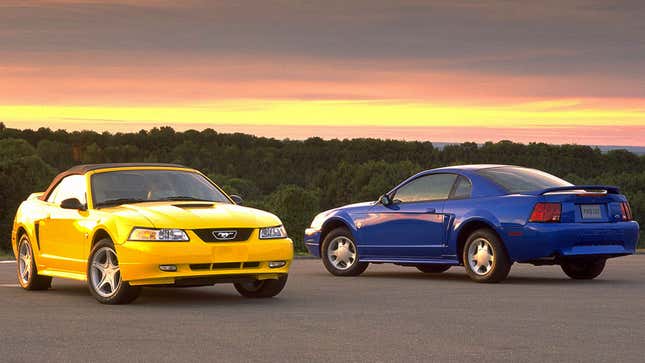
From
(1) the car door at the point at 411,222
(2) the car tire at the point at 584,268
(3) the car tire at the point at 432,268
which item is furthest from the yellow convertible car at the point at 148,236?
(2) the car tire at the point at 584,268

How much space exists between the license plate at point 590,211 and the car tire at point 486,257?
1190 mm

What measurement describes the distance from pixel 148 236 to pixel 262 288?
1.84m

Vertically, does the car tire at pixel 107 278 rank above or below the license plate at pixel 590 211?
below

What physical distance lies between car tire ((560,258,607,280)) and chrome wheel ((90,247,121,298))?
6936 mm

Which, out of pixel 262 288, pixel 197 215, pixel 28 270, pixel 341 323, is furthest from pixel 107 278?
pixel 341 323

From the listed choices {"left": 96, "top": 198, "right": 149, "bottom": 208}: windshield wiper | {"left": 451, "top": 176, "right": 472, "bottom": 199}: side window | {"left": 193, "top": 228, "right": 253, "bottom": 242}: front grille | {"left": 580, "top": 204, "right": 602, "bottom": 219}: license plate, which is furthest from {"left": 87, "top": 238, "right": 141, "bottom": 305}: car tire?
{"left": 580, "top": 204, "right": 602, "bottom": 219}: license plate

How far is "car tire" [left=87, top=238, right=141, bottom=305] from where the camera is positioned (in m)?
12.7

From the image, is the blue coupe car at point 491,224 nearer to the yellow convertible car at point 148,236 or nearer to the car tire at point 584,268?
→ the car tire at point 584,268

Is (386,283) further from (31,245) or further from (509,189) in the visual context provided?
(31,245)

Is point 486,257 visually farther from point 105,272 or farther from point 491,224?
point 105,272

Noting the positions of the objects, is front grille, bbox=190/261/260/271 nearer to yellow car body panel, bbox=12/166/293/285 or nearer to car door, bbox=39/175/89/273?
yellow car body panel, bbox=12/166/293/285

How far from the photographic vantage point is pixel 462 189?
655 inches

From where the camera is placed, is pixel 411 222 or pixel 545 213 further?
pixel 411 222

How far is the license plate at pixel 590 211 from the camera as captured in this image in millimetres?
15828
